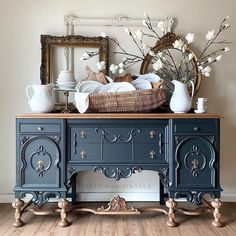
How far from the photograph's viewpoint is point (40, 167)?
93.4 inches

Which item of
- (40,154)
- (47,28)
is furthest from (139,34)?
(40,154)

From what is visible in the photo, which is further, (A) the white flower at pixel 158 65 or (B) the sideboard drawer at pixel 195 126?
(A) the white flower at pixel 158 65

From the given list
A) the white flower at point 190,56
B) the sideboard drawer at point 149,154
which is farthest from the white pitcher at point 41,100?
the white flower at point 190,56

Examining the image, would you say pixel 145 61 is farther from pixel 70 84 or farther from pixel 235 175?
pixel 235 175

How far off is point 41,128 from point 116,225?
95cm

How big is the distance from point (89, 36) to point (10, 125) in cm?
112

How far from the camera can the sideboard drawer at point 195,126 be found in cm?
235

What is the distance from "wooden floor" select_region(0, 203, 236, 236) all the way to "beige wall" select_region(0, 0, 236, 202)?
665 mm

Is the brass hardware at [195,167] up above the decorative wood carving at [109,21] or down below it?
below

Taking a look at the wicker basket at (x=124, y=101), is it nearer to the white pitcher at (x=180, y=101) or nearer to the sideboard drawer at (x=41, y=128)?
the white pitcher at (x=180, y=101)

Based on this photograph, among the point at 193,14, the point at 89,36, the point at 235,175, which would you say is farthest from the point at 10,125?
the point at 235,175

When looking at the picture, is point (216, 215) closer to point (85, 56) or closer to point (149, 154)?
point (149, 154)

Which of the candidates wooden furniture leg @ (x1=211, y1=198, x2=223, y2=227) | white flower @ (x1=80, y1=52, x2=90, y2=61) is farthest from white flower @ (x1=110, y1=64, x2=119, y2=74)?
wooden furniture leg @ (x1=211, y1=198, x2=223, y2=227)

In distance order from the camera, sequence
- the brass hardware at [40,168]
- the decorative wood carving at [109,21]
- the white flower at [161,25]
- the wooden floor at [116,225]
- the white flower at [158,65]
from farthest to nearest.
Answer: the decorative wood carving at [109,21], the white flower at [161,25], the white flower at [158,65], the brass hardware at [40,168], the wooden floor at [116,225]
